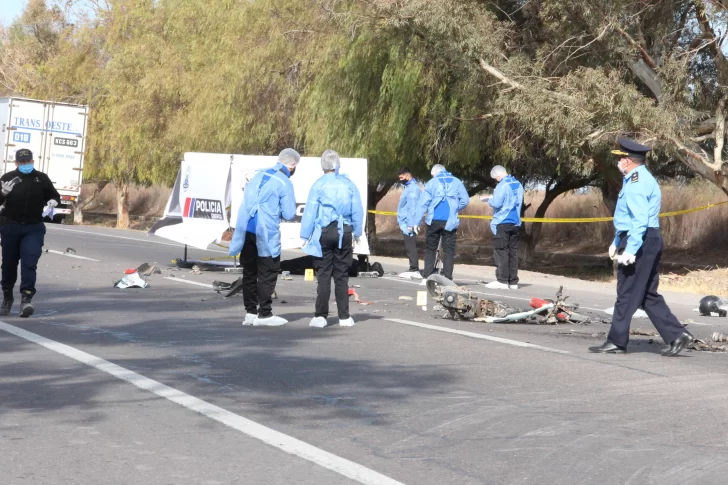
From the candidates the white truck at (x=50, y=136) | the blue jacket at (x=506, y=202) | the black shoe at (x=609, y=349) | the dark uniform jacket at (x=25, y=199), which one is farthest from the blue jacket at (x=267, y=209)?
the white truck at (x=50, y=136)

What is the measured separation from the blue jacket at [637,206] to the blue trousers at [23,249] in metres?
6.46

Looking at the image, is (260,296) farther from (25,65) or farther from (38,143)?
(25,65)

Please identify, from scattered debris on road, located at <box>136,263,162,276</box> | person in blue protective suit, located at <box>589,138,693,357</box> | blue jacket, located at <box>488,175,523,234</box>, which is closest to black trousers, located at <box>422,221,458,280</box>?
blue jacket, located at <box>488,175,523,234</box>

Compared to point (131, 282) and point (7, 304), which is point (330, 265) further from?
point (131, 282)

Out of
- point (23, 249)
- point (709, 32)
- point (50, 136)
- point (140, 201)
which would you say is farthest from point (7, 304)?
point (140, 201)

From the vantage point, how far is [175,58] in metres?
42.4

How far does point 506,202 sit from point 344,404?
1190 cm

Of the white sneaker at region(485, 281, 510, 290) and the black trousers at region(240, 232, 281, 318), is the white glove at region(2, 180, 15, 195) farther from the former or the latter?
the white sneaker at region(485, 281, 510, 290)

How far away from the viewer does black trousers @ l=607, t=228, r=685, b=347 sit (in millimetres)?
10094

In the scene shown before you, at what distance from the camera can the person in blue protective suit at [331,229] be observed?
39.4 feet

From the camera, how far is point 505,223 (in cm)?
1919

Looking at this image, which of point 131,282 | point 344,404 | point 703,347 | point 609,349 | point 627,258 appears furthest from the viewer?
point 131,282

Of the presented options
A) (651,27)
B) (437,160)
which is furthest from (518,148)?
(651,27)

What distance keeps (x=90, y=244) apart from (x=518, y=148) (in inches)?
429
